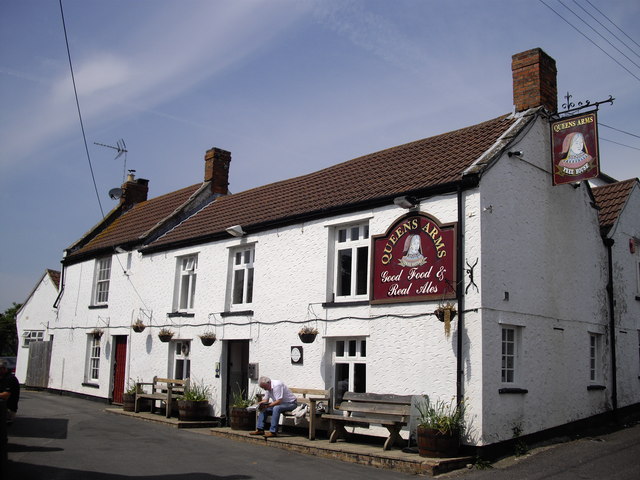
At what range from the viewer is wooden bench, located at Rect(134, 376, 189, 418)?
16.8m

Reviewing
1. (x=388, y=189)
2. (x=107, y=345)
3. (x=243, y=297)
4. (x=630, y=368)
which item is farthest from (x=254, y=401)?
(x=630, y=368)

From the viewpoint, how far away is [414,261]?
1218 cm

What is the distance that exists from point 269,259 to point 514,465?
7543 mm

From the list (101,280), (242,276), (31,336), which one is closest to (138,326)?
(101,280)

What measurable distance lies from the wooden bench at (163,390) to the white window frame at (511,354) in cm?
866

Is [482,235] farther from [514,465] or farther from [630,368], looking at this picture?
[630,368]

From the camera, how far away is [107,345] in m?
21.0

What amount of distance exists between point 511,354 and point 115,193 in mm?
20157

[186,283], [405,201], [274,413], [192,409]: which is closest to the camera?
[405,201]

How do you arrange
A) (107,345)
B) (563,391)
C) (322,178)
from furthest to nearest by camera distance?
(107,345), (322,178), (563,391)

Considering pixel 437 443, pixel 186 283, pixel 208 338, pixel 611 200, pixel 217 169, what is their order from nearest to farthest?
pixel 437 443, pixel 208 338, pixel 611 200, pixel 186 283, pixel 217 169

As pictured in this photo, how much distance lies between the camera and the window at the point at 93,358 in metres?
21.8

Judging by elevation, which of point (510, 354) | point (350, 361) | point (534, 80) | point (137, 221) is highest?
point (534, 80)

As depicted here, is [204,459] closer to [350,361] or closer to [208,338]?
[350,361]
